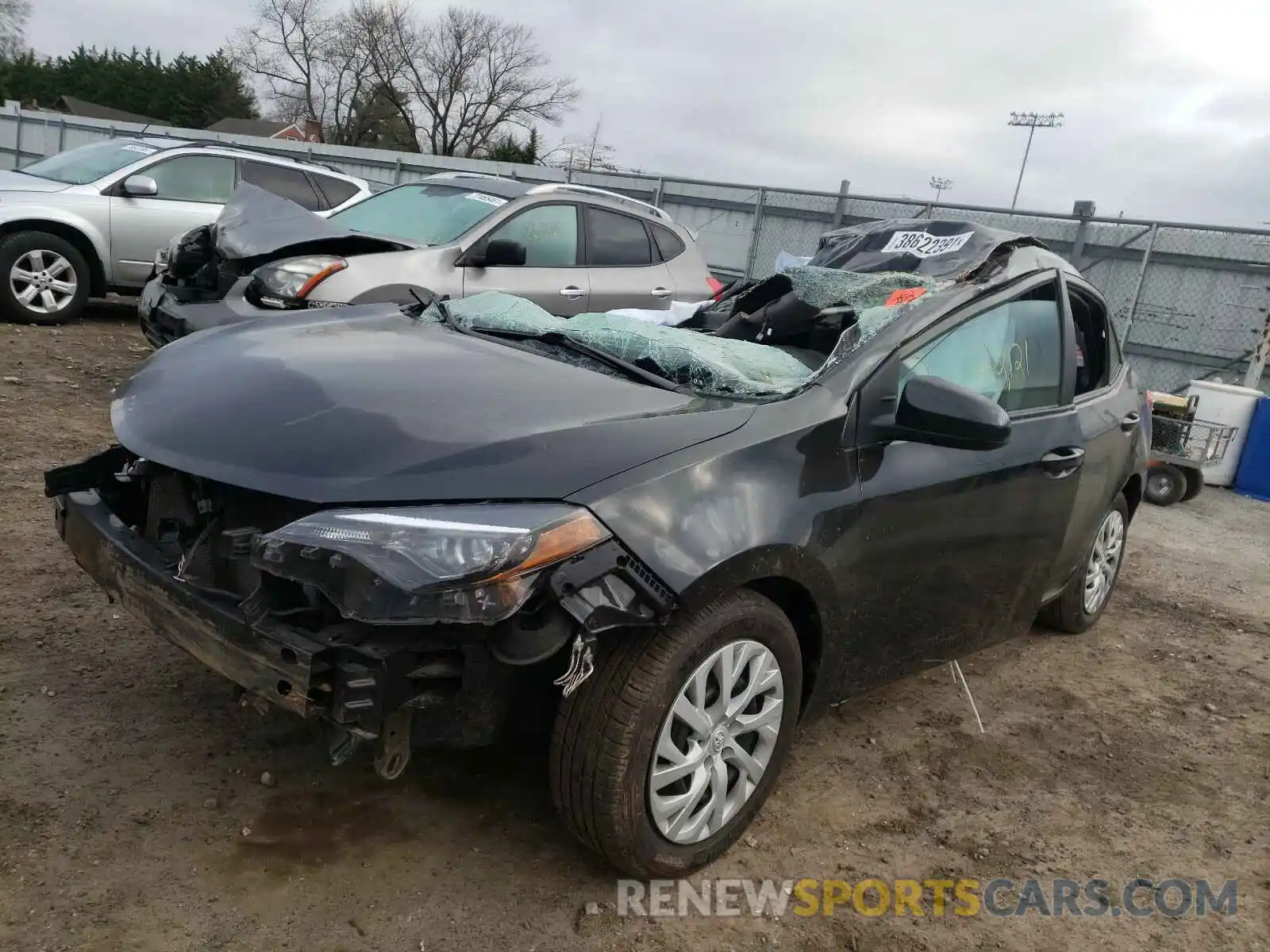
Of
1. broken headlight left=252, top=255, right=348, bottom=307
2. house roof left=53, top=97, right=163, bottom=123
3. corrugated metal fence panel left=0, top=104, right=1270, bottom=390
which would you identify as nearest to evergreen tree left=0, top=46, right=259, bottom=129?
house roof left=53, top=97, right=163, bottom=123

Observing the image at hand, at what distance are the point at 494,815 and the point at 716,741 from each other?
2.21ft

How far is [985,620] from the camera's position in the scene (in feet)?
10.6

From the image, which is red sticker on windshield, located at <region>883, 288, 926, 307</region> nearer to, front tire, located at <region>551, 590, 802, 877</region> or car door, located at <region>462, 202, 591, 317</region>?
front tire, located at <region>551, 590, 802, 877</region>

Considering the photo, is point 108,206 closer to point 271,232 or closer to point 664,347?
point 271,232

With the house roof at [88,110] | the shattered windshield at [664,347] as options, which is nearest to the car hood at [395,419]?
the shattered windshield at [664,347]

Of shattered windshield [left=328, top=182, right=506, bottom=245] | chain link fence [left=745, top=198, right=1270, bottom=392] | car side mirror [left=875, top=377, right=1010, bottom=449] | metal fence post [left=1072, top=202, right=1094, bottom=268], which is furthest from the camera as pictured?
metal fence post [left=1072, top=202, right=1094, bottom=268]

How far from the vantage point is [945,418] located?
2.53 meters

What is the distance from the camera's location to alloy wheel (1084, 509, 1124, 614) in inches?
173

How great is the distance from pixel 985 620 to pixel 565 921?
5.76 feet

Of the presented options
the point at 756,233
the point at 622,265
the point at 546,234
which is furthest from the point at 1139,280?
the point at 546,234

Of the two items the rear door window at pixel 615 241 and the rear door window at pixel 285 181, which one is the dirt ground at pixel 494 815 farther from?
the rear door window at pixel 285 181

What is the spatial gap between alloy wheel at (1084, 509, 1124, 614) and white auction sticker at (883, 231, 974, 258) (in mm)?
1589

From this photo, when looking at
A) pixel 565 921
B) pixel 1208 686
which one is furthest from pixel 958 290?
pixel 1208 686

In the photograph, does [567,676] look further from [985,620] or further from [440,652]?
[985,620]
